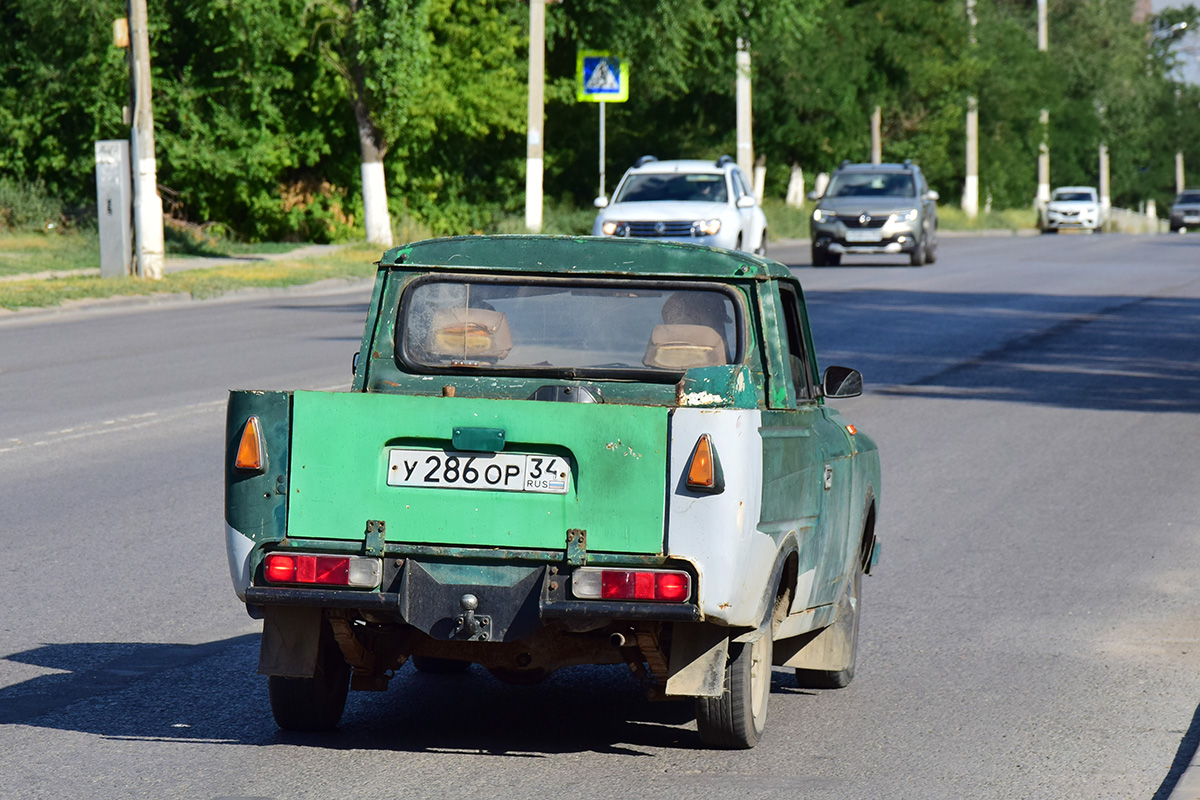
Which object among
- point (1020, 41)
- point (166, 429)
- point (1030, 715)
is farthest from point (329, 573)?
point (1020, 41)


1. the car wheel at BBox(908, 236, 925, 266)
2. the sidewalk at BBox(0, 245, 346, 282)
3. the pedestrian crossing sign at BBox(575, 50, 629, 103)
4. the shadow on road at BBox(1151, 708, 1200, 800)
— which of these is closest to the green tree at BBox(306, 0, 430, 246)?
the sidewalk at BBox(0, 245, 346, 282)

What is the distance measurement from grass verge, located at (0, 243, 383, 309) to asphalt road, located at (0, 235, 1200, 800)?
8104 millimetres

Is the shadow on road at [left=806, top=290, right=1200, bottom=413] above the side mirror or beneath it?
beneath

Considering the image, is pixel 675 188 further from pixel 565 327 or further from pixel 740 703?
pixel 740 703

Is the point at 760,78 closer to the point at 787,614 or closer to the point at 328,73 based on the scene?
the point at 328,73

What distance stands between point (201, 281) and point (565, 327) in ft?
73.1

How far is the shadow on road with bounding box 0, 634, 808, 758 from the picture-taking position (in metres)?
5.66

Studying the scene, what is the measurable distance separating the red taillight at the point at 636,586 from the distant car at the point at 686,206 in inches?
917

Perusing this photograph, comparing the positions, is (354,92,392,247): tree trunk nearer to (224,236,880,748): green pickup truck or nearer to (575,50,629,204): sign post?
(575,50,629,204): sign post

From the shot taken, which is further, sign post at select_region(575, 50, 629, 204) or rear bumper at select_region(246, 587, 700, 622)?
sign post at select_region(575, 50, 629, 204)

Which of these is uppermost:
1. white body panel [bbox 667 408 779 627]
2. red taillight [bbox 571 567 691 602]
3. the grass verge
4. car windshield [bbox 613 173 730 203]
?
car windshield [bbox 613 173 730 203]

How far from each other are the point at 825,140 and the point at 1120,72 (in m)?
48.0

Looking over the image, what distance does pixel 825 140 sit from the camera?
5844 cm

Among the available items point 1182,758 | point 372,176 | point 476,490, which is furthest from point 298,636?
point 372,176
